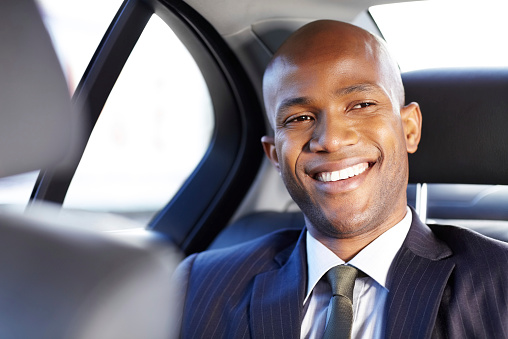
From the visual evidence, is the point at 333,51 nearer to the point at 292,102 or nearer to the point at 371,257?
the point at 292,102

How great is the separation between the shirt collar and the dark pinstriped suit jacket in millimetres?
31

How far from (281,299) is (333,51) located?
73cm

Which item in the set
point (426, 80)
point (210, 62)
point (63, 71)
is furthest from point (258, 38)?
point (63, 71)

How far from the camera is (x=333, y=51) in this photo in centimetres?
195

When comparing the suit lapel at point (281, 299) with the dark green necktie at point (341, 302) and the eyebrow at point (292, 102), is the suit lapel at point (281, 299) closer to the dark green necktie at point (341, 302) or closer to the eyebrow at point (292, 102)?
the dark green necktie at point (341, 302)

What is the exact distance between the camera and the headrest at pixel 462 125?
6.43ft

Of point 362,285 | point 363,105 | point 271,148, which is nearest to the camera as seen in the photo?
point 362,285

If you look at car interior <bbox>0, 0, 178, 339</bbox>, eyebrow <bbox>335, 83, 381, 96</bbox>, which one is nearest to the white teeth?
eyebrow <bbox>335, 83, 381, 96</bbox>

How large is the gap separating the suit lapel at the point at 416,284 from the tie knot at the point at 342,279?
0.10 metres

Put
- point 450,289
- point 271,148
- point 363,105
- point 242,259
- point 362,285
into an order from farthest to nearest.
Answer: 1. point 271,148
2. point 242,259
3. point 363,105
4. point 362,285
5. point 450,289

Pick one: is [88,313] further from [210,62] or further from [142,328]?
[210,62]

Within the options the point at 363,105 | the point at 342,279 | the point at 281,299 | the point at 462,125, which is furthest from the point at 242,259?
the point at 462,125

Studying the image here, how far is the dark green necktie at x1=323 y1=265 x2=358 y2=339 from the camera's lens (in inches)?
65.2

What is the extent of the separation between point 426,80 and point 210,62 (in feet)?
2.64
